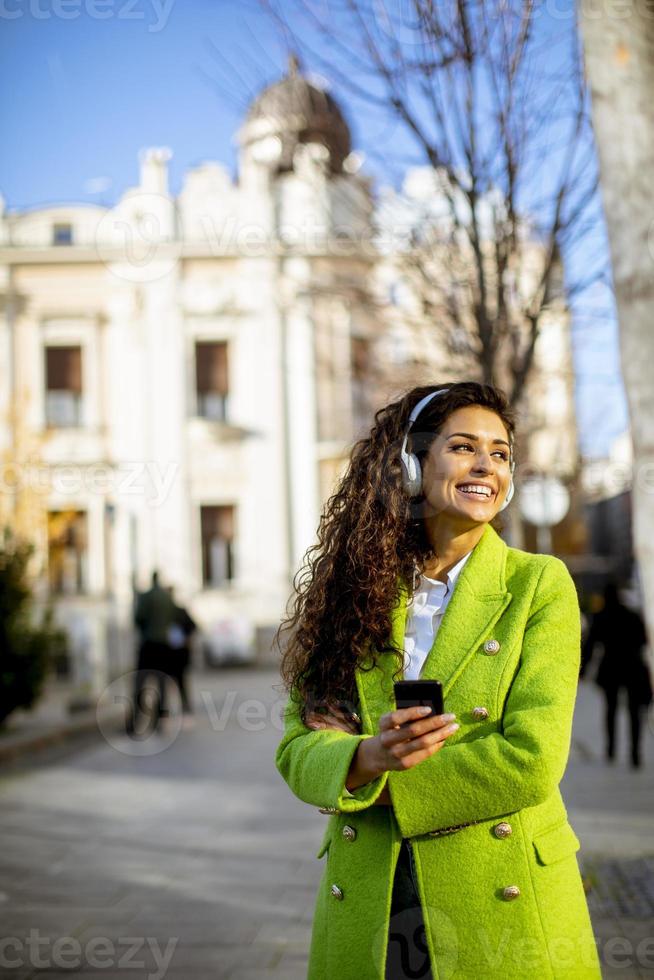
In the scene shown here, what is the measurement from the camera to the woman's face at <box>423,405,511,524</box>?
2.53m

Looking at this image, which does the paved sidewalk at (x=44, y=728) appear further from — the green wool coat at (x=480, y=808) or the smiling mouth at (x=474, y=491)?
the smiling mouth at (x=474, y=491)

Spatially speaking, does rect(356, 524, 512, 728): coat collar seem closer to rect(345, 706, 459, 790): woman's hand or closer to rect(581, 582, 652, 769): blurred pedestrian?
rect(345, 706, 459, 790): woman's hand

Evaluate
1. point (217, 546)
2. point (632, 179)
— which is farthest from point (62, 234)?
point (632, 179)

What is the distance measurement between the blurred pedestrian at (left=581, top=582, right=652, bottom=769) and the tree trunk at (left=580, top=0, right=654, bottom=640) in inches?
280

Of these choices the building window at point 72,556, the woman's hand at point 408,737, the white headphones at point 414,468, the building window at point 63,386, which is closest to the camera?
the woman's hand at point 408,737

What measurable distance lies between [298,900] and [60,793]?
3.99 metres

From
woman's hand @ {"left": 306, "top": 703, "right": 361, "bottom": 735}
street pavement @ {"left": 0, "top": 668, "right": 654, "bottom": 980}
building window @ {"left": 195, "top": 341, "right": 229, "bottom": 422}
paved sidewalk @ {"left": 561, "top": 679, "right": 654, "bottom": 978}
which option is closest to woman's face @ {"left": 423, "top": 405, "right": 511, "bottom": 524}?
woman's hand @ {"left": 306, "top": 703, "right": 361, "bottom": 735}

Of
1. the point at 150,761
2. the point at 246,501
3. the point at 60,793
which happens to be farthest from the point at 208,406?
the point at 60,793

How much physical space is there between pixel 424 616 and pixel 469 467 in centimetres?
34

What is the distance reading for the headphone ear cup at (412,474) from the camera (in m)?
2.63

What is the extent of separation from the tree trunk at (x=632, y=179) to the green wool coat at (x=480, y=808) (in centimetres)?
93

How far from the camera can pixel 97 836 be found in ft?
24.7

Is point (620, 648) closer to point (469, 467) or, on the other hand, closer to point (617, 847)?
point (617, 847)

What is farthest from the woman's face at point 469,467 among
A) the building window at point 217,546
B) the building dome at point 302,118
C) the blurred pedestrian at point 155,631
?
the building window at point 217,546
